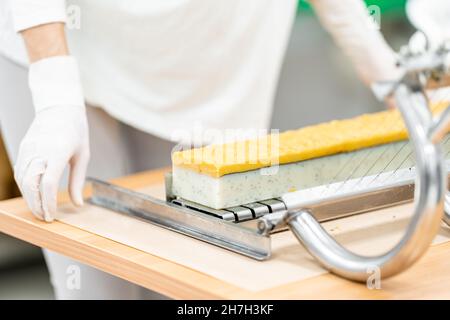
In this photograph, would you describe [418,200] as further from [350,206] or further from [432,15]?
[432,15]

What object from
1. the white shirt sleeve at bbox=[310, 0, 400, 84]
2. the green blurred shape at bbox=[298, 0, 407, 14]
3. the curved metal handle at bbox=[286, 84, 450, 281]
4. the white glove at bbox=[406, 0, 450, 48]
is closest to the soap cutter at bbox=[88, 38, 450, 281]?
the curved metal handle at bbox=[286, 84, 450, 281]

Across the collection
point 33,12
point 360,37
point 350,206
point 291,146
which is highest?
point 360,37

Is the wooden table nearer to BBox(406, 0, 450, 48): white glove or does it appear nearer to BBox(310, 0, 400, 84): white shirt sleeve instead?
BBox(310, 0, 400, 84): white shirt sleeve

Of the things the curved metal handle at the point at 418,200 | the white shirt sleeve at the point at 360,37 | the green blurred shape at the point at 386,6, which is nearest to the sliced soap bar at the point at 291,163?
the curved metal handle at the point at 418,200

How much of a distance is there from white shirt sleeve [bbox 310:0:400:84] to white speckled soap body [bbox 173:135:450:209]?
0.46 m

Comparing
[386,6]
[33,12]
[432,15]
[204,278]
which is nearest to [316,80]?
[386,6]

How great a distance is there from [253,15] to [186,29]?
155 millimetres

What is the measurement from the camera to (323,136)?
135 cm

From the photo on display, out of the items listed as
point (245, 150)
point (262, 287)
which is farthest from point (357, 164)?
point (262, 287)

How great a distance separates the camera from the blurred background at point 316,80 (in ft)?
9.96

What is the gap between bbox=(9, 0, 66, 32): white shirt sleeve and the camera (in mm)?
1385

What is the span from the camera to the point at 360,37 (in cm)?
179

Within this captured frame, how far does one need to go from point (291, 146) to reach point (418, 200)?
412 mm

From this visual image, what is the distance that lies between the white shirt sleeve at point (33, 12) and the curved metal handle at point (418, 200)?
70 cm
